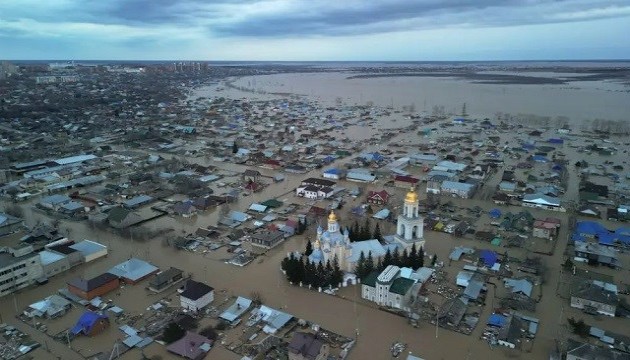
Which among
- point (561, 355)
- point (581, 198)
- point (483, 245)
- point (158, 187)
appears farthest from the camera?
point (158, 187)

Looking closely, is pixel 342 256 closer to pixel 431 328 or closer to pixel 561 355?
pixel 431 328

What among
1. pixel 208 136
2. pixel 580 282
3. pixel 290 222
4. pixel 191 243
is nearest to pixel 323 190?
pixel 290 222

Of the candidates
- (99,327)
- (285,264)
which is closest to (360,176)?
(285,264)

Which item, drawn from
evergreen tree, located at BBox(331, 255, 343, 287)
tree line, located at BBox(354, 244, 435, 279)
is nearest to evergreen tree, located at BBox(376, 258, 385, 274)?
tree line, located at BBox(354, 244, 435, 279)

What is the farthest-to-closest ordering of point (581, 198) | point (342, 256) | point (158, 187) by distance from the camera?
point (158, 187) → point (581, 198) → point (342, 256)

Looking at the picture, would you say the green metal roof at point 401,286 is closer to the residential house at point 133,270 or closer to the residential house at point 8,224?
the residential house at point 133,270

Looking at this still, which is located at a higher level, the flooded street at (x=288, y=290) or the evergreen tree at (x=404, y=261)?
the evergreen tree at (x=404, y=261)

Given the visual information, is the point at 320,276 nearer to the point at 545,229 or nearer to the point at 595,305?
the point at 595,305

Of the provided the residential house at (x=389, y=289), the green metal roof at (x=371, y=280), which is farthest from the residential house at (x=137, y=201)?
the residential house at (x=389, y=289)
